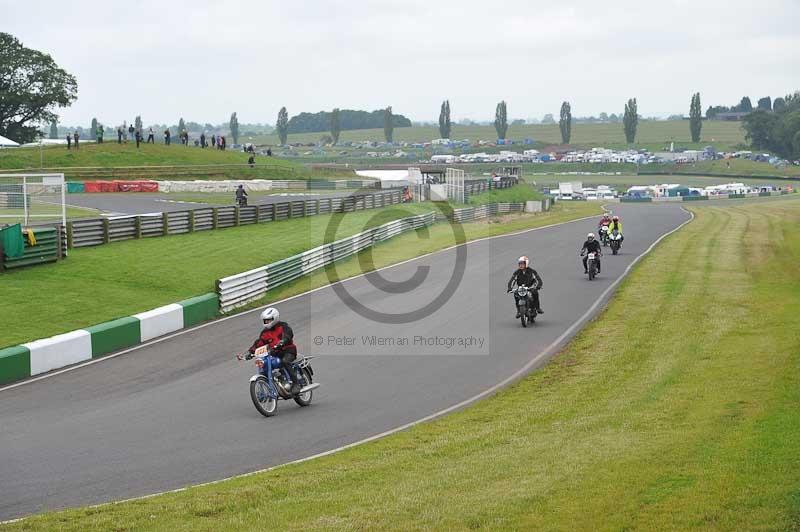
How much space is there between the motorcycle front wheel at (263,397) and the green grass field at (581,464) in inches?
102

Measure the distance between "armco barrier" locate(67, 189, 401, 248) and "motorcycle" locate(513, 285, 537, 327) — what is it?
15.3 meters

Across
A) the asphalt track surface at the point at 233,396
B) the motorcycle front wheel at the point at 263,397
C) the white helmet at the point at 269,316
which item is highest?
the white helmet at the point at 269,316

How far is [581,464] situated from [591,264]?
928 inches

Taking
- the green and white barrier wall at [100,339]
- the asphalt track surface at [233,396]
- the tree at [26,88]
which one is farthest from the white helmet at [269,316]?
the tree at [26,88]

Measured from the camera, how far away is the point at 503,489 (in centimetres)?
1064

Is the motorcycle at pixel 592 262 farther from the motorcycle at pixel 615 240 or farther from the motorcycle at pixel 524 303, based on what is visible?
the motorcycle at pixel 524 303

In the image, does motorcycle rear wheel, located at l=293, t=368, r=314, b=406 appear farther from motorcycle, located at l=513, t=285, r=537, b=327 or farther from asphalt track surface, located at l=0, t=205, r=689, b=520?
motorcycle, located at l=513, t=285, r=537, b=327

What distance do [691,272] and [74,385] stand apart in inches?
947

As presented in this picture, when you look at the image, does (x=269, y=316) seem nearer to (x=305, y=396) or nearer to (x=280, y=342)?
(x=280, y=342)

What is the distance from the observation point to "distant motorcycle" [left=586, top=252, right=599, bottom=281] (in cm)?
3466

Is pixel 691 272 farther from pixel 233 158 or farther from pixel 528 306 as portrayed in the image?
pixel 233 158

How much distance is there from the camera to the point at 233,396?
18203 mm

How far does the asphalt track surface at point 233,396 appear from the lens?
13.1m

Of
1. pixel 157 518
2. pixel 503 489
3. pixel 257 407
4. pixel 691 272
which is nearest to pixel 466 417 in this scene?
pixel 257 407
